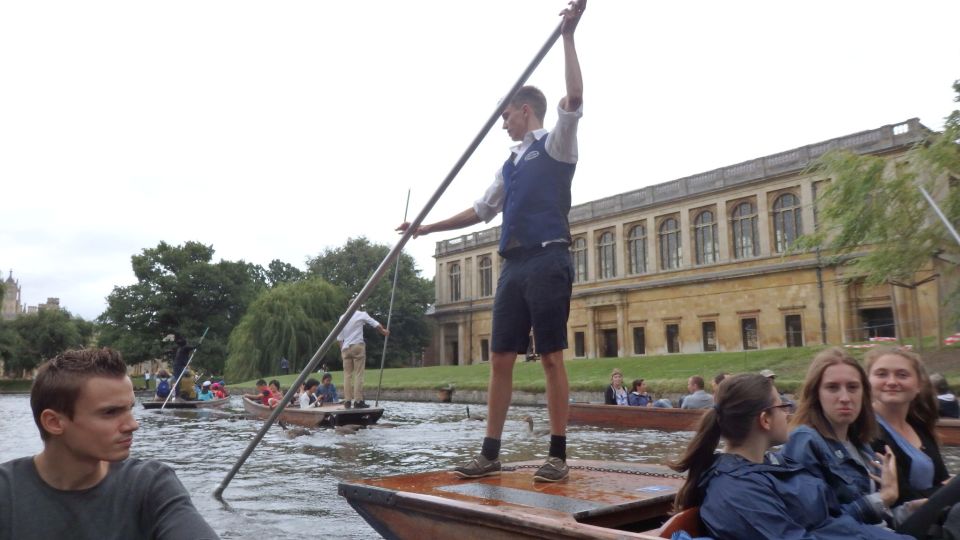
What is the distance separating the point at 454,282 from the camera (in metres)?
57.6

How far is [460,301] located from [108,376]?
5445 cm

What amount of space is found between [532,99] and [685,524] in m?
2.39

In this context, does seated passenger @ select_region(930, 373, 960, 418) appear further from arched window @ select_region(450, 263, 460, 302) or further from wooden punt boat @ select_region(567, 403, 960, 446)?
arched window @ select_region(450, 263, 460, 302)

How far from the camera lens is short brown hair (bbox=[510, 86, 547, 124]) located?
3.94 meters

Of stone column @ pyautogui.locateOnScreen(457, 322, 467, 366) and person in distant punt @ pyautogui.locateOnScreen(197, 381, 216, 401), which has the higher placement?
stone column @ pyautogui.locateOnScreen(457, 322, 467, 366)

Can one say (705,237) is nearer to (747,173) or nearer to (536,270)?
(747,173)

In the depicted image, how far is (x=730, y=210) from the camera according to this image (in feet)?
126

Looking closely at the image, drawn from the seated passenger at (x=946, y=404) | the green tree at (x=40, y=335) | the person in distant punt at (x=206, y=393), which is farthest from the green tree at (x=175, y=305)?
the seated passenger at (x=946, y=404)

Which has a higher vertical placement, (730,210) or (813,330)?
(730,210)

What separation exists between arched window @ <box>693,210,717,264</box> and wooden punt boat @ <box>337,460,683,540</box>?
37608mm

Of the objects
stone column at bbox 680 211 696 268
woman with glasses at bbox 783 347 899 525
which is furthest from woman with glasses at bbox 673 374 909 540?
stone column at bbox 680 211 696 268

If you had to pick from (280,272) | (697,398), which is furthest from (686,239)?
(280,272)

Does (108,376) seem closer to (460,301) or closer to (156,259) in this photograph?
(460,301)

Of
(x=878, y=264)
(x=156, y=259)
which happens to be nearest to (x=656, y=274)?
(x=878, y=264)
